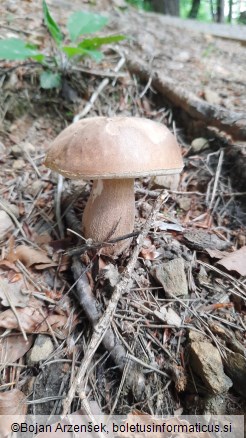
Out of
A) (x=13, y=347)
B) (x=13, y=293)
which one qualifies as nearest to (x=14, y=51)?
(x=13, y=293)

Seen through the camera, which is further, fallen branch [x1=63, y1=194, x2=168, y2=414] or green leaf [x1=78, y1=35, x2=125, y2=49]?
green leaf [x1=78, y1=35, x2=125, y2=49]

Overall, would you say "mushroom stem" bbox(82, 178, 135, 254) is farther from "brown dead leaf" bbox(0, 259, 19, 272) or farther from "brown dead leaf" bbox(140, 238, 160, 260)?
"brown dead leaf" bbox(0, 259, 19, 272)

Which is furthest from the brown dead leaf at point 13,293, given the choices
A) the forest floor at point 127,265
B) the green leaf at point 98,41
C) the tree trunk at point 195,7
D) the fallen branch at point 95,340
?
the tree trunk at point 195,7

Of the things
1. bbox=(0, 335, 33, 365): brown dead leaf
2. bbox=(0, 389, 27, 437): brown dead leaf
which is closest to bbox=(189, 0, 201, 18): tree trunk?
bbox=(0, 335, 33, 365): brown dead leaf

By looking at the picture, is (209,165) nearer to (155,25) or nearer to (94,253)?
(94,253)

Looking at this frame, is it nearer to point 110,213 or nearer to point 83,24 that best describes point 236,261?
point 110,213
